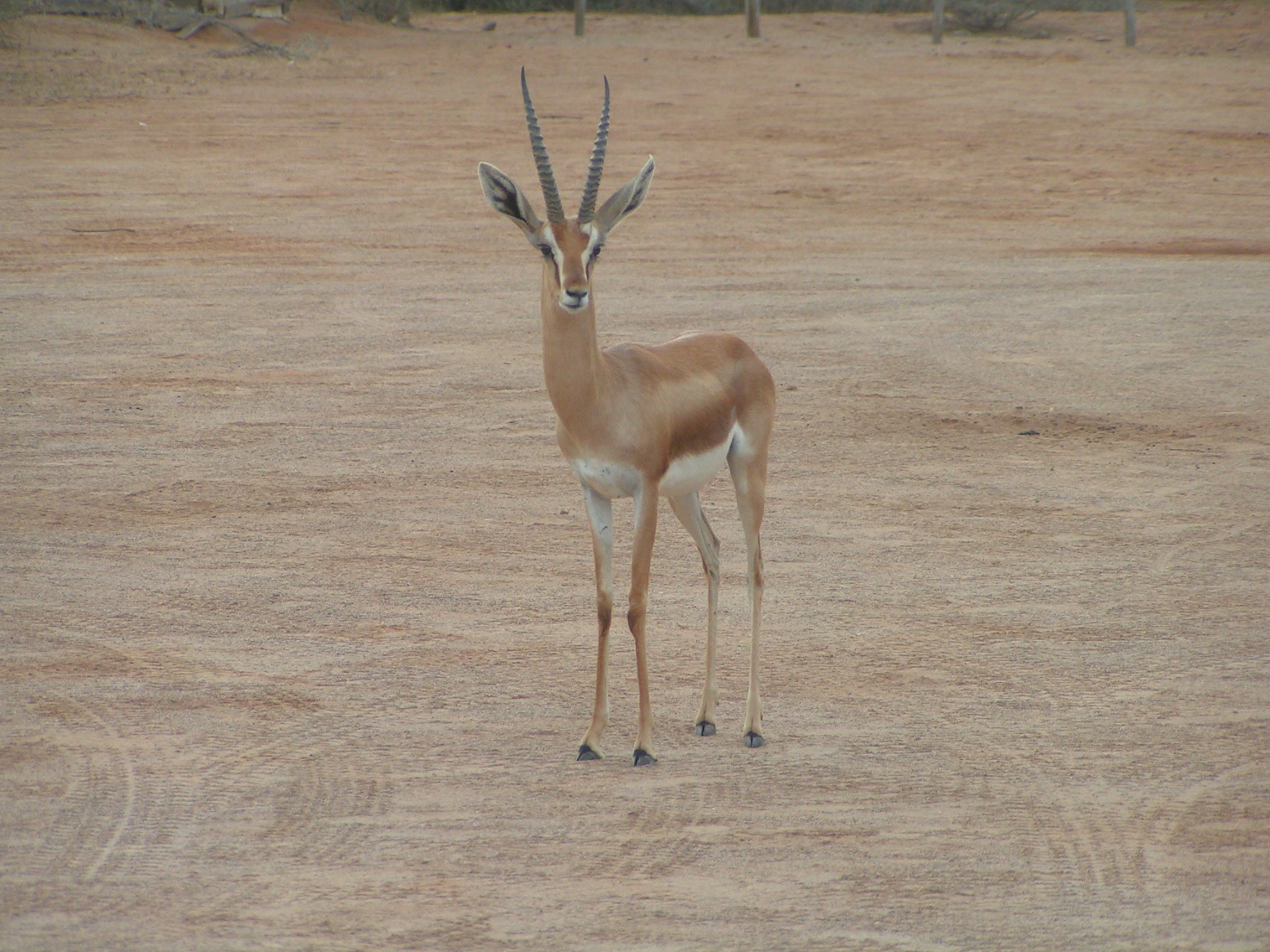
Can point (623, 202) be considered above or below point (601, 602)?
above

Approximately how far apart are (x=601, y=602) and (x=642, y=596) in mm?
170

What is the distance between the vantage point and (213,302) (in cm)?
1499

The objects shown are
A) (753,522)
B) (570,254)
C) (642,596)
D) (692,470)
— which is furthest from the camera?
(753,522)

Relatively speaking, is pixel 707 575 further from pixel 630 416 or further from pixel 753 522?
pixel 630 416

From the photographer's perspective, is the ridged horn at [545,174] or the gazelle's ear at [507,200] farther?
the gazelle's ear at [507,200]

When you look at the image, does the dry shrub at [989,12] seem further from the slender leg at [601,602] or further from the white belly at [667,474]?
the slender leg at [601,602]

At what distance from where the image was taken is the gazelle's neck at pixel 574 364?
235 inches

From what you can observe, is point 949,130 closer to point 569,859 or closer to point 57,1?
point 57,1

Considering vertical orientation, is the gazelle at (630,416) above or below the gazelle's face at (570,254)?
below

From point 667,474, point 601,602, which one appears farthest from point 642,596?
point 667,474

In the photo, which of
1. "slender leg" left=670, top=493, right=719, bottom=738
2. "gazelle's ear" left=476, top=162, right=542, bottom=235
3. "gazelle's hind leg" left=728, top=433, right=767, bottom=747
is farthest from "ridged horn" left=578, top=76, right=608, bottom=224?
"slender leg" left=670, top=493, right=719, bottom=738

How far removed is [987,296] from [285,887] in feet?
38.8

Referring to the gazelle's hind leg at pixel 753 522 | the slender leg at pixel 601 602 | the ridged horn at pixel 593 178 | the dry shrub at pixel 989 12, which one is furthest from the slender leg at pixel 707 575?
the dry shrub at pixel 989 12

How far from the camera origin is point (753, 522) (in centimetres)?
644
